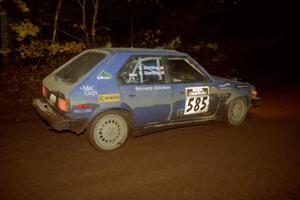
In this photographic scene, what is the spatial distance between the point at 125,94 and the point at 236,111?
2901 millimetres

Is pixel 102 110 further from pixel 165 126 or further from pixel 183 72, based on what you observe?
pixel 183 72

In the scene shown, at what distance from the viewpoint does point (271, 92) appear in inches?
459

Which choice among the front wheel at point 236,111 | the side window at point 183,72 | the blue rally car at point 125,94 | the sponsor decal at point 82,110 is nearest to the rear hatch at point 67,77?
the blue rally car at point 125,94

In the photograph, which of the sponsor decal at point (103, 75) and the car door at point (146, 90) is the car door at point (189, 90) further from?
the sponsor decal at point (103, 75)

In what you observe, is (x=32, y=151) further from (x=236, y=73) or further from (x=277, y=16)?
(x=277, y=16)

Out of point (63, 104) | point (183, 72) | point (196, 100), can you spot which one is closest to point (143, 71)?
point (183, 72)

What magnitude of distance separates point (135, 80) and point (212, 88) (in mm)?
1739

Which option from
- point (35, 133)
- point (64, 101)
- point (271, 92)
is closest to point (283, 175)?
point (64, 101)

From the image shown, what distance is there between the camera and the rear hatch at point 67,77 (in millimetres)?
5469

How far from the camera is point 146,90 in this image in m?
6.01

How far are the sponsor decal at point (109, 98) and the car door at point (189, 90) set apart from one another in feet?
3.78

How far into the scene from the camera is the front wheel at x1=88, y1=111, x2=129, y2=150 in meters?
5.68

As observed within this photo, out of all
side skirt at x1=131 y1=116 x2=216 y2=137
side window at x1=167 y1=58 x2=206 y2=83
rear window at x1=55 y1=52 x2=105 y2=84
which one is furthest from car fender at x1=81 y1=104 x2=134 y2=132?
side window at x1=167 y1=58 x2=206 y2=83

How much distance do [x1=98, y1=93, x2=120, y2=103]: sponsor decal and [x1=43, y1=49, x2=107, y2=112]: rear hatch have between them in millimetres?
447
